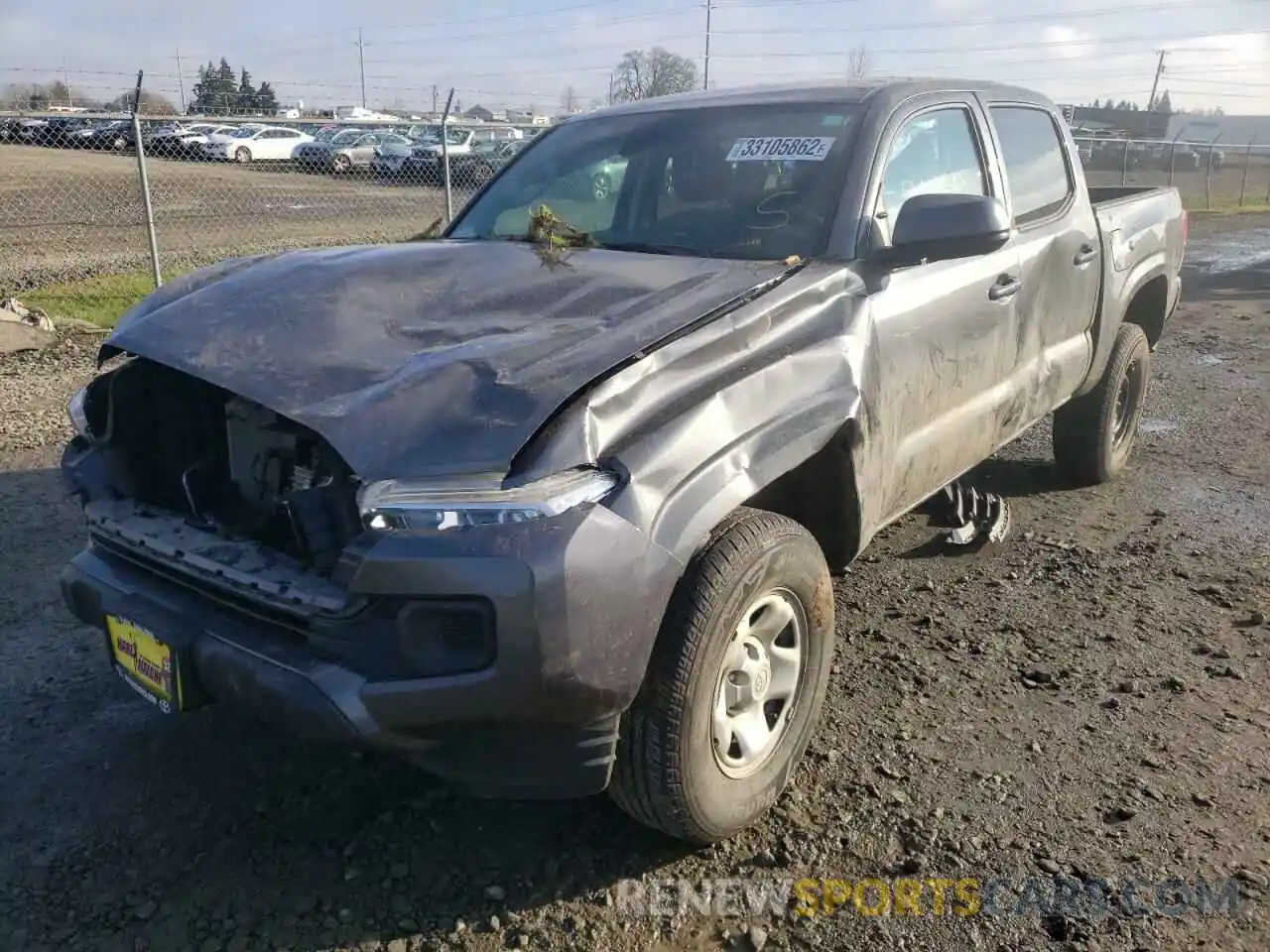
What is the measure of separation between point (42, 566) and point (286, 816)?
6.90 feet

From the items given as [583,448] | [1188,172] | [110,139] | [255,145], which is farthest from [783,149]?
[1188,172]

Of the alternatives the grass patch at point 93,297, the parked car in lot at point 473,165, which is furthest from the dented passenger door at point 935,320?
the parked car in lot at point 473,165

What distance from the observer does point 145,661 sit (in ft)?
8.43

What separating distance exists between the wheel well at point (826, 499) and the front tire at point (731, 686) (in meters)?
0.26

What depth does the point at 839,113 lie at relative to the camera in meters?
3.56

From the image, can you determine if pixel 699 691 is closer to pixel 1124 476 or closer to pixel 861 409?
pixel 861 409

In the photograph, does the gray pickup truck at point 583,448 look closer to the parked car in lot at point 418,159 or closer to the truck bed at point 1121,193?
the truck bed at point 1121,193

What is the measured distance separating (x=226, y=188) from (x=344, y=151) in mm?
5791

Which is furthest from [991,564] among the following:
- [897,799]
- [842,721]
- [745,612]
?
[745,612]

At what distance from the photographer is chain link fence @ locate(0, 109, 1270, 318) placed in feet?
38.0

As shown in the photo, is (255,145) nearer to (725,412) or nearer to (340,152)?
(340,152)

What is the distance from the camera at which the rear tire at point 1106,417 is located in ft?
17.1

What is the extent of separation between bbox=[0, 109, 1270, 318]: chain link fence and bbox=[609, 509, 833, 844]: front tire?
6.09ft

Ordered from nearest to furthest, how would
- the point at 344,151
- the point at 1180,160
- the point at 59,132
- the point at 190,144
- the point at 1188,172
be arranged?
the point at 59,132
the point at 190,144
the point at 344,151
the point at 1188,172
the point at 1180,160
